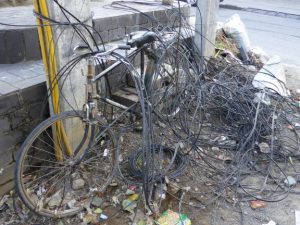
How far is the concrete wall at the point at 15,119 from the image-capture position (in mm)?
3074

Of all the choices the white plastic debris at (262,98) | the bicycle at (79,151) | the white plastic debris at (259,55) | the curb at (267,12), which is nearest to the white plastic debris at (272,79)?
the white plastic debris at (262,98)

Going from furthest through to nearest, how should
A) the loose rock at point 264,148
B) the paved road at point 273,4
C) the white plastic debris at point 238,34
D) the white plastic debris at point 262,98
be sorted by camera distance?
the paved road at point 273,4, the white plastic debris at point 238,34, the white plastic debris at point 262,98, the loose rock at point 264,148

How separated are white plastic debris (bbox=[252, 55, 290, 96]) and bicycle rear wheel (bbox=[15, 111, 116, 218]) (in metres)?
3.00

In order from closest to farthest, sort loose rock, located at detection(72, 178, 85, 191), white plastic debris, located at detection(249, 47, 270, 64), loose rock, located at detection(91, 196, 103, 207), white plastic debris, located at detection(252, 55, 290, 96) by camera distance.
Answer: loose rock, located at detection(91, 196, 103, 207) → loose rock, located at detection(72, 178, 85, 191) → white plastic debris, located at detection(252, 55, 290, 96) → white plastic debris, located at detection(249, 47, 270, 64)

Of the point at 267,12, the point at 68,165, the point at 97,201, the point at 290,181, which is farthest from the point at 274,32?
the point at 68,165

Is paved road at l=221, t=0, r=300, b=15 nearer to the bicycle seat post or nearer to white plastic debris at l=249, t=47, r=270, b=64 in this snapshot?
white plastic debris at l=249, t=47, r=270, b=64

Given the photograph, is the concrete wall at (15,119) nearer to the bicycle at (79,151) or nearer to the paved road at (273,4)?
the bicycle at (79,151)

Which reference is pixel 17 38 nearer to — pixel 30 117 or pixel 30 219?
pixel 30 117

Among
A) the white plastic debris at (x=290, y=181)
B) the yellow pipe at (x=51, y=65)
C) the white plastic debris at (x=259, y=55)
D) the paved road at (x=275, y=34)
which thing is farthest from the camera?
the paved road at (x=275, y=34)

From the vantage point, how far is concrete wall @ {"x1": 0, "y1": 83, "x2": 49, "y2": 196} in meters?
Result: 3.07

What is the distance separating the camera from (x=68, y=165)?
10.3 ft

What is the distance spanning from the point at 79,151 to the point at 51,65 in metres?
0.86

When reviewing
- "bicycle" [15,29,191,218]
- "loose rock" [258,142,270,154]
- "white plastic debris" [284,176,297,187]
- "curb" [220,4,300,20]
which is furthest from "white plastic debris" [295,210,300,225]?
"curb" [220,4,300,20]

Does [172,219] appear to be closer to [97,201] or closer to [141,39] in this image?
[97,201]
